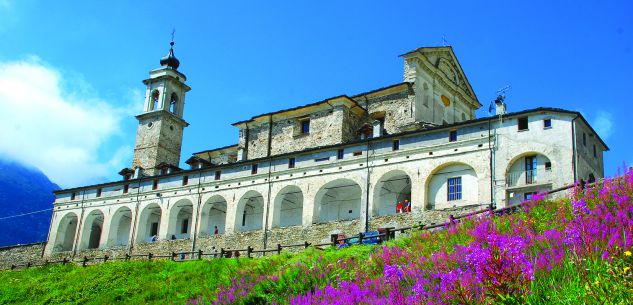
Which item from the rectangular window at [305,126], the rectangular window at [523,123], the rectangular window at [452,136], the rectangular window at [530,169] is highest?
the rectangular window at [305,126]

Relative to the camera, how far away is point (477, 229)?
18.1 meters

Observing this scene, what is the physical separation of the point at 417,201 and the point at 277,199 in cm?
1123

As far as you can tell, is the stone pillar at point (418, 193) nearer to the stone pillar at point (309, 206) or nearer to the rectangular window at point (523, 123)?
the rectangular window at point (523, 123)

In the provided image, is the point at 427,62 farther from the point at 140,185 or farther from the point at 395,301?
the point at 395,301

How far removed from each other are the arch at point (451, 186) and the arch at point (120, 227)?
2788 cm

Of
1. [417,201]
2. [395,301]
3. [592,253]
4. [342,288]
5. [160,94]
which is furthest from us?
[160,94]

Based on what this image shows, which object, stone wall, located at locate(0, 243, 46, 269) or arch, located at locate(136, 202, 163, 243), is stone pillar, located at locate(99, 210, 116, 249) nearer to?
arch, located at locate(136, 202, 163, 243)

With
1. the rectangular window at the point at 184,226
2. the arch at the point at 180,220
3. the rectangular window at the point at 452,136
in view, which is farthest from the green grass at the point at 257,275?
the rectangular window at the point at 452,136

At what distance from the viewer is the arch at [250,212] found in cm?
4872

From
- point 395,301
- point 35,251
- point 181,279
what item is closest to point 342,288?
point 395,301

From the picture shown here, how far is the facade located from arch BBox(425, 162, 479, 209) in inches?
2.5

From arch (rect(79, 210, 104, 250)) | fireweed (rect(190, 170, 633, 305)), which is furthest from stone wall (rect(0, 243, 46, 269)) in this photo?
fireweed (rect(190, 170, 633, 305))

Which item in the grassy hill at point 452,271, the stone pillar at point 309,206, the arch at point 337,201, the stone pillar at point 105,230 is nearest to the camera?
the grassy hill at point 452,271

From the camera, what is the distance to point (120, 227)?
192 ft
